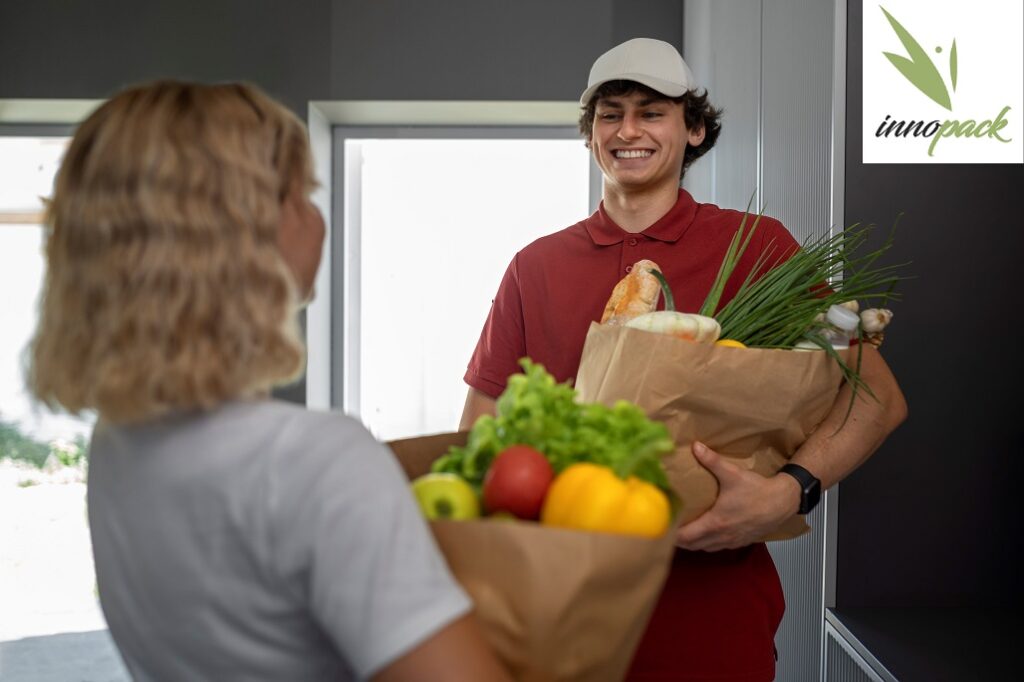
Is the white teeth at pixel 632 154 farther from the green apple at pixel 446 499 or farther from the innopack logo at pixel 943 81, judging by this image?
the green apple at pixel 446 499

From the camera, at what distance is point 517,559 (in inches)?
29.4

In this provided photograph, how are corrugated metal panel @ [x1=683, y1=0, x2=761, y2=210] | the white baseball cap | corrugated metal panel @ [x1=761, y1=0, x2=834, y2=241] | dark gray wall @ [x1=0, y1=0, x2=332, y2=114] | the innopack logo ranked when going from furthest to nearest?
dark gray wall @ [x1=0, y1=0, x2=332, y2=114] → corrugated metal panel @ [x1=683, y1=0, x2=761, y2=210] → corrugated metal panel @ [x1=761, y1=0, x2=834, y2=241] → the innopack logo → the white baseball cap

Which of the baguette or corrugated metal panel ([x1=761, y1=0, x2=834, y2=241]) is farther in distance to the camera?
corrugated metal panel ([x1=761, y1=0, x2=834, y2=241])

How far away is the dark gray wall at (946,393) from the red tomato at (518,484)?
142 centimetres

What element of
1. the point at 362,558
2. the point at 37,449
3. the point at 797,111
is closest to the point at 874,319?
the point at 362,558

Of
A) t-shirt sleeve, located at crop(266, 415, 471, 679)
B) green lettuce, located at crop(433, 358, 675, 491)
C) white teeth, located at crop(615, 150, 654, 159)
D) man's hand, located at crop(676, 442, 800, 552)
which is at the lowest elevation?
man's hand, located at crop(676, 442, 800, 552)

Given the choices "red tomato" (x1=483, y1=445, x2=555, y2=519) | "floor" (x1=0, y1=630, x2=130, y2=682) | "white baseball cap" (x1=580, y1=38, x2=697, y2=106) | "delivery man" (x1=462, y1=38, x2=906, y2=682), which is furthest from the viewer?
"floor" (x1=0, y1=630, x2=130, y2=682)

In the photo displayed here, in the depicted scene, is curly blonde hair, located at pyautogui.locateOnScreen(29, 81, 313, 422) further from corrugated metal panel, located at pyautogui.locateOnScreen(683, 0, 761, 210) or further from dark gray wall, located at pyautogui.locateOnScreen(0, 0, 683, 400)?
dark gray wall, located at pyautogui.locateOnScreen(0, 0, 683, 400)

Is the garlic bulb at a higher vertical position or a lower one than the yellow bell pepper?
higher

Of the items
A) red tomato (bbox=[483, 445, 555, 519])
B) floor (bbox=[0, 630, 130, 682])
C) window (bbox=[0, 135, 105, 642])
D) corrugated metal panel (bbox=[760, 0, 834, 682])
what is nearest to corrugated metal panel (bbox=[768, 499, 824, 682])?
corrugated metal panel (bbox=[760, 0, 834, 682])

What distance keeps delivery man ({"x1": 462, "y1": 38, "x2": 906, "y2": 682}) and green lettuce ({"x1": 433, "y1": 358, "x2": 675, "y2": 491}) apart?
49 cm

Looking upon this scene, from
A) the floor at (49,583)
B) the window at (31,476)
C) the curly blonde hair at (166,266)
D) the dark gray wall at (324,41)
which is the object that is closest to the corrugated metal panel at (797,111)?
the dark gray wall at (324,41)

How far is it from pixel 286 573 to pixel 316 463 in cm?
9

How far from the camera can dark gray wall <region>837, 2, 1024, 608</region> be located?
2020mm
